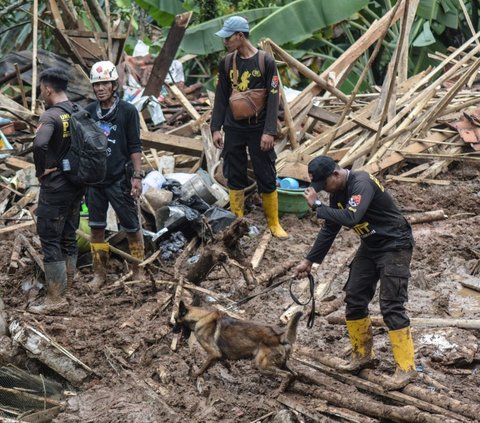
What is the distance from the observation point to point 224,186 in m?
11.2

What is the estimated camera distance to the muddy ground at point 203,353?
6.82 meters

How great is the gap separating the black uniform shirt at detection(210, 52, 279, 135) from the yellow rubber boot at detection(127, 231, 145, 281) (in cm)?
181

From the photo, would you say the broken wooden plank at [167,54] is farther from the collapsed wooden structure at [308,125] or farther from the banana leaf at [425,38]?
the banana leaf at [425,38]

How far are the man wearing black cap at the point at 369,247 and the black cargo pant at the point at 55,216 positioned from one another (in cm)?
276

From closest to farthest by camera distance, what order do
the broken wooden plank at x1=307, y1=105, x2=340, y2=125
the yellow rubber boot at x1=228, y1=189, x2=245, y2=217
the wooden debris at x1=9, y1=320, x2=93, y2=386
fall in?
1. the wooden debris at x1=9, y1=320, x2=93, y2=386
2. the yellow rubber boot at x1=228, y1=189, x2=245, y2=217
3. the broken wooden plank at x1=307, y1=105, x2=340, y2=125

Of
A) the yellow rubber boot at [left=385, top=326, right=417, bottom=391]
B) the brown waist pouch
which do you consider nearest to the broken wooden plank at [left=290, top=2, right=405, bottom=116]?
the brown waist pouch

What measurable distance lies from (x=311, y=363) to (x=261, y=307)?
1476 millimetres

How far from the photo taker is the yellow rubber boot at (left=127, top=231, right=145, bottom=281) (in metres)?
9.07

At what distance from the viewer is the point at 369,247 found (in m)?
6.81

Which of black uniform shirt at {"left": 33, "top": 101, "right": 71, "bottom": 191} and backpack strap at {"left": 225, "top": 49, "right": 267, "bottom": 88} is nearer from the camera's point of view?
black uniform shirt at {"left": 33, "top": 101, "right": 71, "bottom": 191}

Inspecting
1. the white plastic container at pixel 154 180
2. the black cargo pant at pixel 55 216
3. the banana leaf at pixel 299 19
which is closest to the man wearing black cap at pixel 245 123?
the white plastic container at pixel 154 180

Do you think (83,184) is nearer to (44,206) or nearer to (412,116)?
(44,206)

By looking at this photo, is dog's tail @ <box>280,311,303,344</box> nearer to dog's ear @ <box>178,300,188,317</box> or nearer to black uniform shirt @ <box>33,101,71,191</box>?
dog's ear @ <box>178,300,188,317</box>

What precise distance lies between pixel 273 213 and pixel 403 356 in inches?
150
